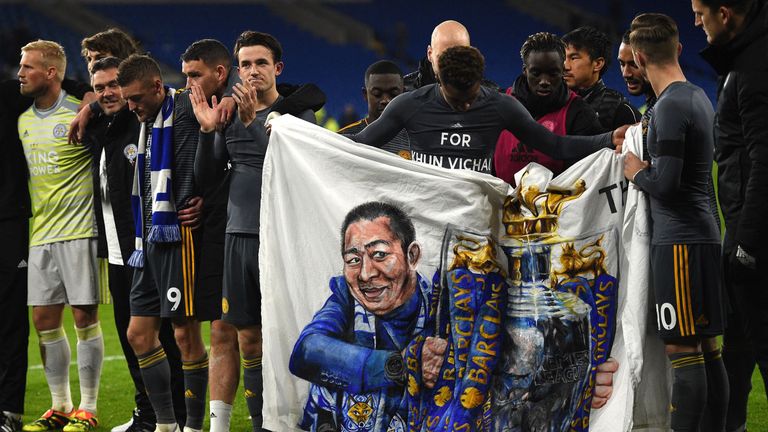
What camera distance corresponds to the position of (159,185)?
4656mm

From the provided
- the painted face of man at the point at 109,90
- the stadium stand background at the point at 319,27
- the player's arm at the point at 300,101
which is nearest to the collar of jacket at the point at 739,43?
the player's arm at the point at 300,101

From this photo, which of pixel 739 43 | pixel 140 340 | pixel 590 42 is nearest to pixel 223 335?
pixel 140 340

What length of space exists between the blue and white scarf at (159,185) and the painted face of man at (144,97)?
0.12ft

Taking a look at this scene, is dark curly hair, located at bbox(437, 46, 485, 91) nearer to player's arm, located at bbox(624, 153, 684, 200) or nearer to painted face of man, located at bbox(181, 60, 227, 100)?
player's arm, located at bbox(624, 153, 684, 200)

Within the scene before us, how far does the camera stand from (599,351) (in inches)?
154

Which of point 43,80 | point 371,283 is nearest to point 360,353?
point 371,283

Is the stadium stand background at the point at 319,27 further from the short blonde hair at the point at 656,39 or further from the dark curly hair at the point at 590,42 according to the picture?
the short blonde hair at the point at 656,39

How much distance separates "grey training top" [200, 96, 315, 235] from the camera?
441cm

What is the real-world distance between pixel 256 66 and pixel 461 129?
1.15 m

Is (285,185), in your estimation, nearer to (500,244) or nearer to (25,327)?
(500,244)

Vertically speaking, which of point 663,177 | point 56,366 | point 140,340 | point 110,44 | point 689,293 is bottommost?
point 56,366

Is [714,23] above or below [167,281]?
above

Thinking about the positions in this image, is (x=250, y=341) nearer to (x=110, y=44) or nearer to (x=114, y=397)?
(x=110, y=44)

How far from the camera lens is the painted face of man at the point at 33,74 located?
5.50 metres
